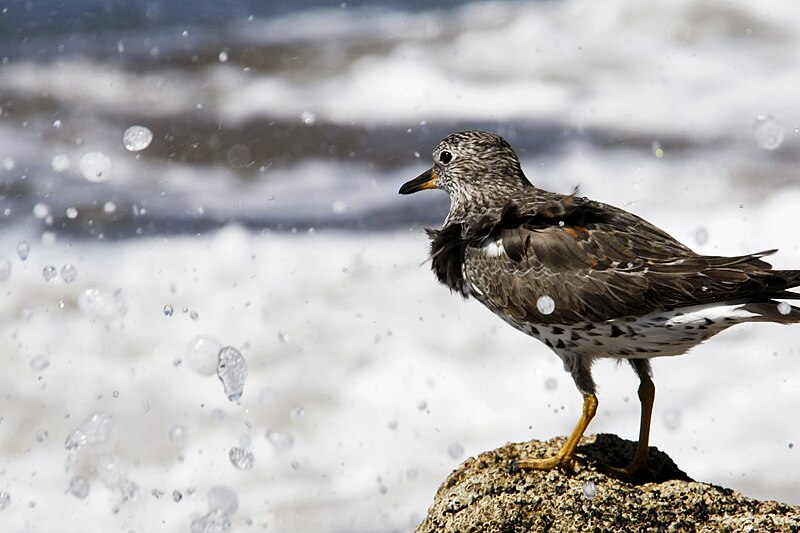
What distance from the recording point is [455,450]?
29.5 feet

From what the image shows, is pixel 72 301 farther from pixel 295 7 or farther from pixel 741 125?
pixel 741 125

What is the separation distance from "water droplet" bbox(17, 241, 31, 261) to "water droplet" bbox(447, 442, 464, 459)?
5032 mm

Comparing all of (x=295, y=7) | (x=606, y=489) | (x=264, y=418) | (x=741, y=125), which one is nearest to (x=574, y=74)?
(x=741, y=125)

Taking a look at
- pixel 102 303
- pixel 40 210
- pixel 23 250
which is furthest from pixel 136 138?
pixel 102 303

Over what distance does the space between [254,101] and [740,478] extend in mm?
7386

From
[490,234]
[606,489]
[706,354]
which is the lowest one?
[706,354]

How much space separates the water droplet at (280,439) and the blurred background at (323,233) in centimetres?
3

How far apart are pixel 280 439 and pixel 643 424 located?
4437mm

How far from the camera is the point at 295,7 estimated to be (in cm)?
1409

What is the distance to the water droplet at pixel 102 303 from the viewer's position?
35.0ft

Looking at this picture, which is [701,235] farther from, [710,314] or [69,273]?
[69,273]

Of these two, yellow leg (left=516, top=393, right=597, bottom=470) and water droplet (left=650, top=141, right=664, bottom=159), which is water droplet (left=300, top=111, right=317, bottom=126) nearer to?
water droplet (left=650, top=141, right=664, bottom=159)

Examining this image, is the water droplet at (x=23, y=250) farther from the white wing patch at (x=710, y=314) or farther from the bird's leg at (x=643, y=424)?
the white wing patch at (x=710, y=314)

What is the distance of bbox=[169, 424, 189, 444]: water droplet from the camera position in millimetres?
9258
